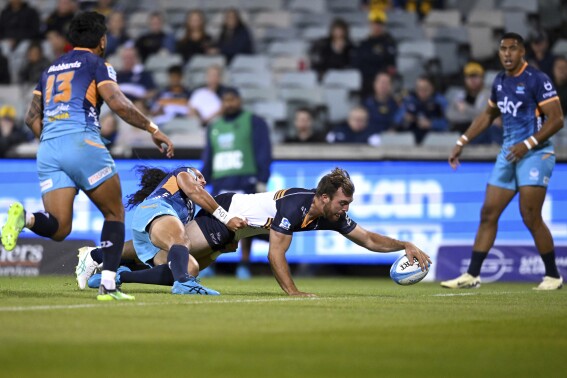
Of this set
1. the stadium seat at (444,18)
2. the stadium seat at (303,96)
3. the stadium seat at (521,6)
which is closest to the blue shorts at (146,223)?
the stadium seat at (303,96)

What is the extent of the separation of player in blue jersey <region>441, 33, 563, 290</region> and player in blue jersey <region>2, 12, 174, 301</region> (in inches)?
184

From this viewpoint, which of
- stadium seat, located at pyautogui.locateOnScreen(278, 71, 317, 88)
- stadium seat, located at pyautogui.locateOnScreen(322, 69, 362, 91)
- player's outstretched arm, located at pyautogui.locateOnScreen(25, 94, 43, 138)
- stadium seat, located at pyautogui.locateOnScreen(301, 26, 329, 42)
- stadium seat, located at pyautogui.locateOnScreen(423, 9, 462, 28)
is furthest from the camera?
stadium seat, located at pyautogui.locateOnScreen(301, 26, 329, 42)

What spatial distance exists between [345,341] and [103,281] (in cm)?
280

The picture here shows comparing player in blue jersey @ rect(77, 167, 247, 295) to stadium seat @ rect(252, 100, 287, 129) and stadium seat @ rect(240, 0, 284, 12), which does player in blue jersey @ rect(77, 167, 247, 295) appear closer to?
stadium seat @ rect(252, 100, 287, 129)

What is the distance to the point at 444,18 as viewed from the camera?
802 inches

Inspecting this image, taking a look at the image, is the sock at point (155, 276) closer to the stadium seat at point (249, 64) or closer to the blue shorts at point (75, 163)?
the blue shorts at point (75, 163)

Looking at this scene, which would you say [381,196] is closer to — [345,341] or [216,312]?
Result: [216,312]

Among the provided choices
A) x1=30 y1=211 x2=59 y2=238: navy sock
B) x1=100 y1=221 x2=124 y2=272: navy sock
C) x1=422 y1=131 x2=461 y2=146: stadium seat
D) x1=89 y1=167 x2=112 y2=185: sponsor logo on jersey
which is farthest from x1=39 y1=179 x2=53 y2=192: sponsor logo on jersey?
x1=422 y1=131 x2=461 y2=146: stadium seat

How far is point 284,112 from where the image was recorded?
725 inches

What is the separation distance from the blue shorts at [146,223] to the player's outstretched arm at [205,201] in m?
0.26

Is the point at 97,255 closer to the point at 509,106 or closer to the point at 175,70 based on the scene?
the point at 509,106

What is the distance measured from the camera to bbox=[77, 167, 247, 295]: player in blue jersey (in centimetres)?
916

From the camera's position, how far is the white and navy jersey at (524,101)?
1134 centimetres

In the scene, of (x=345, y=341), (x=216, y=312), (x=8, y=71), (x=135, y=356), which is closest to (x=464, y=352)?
(x=345, y=341)
